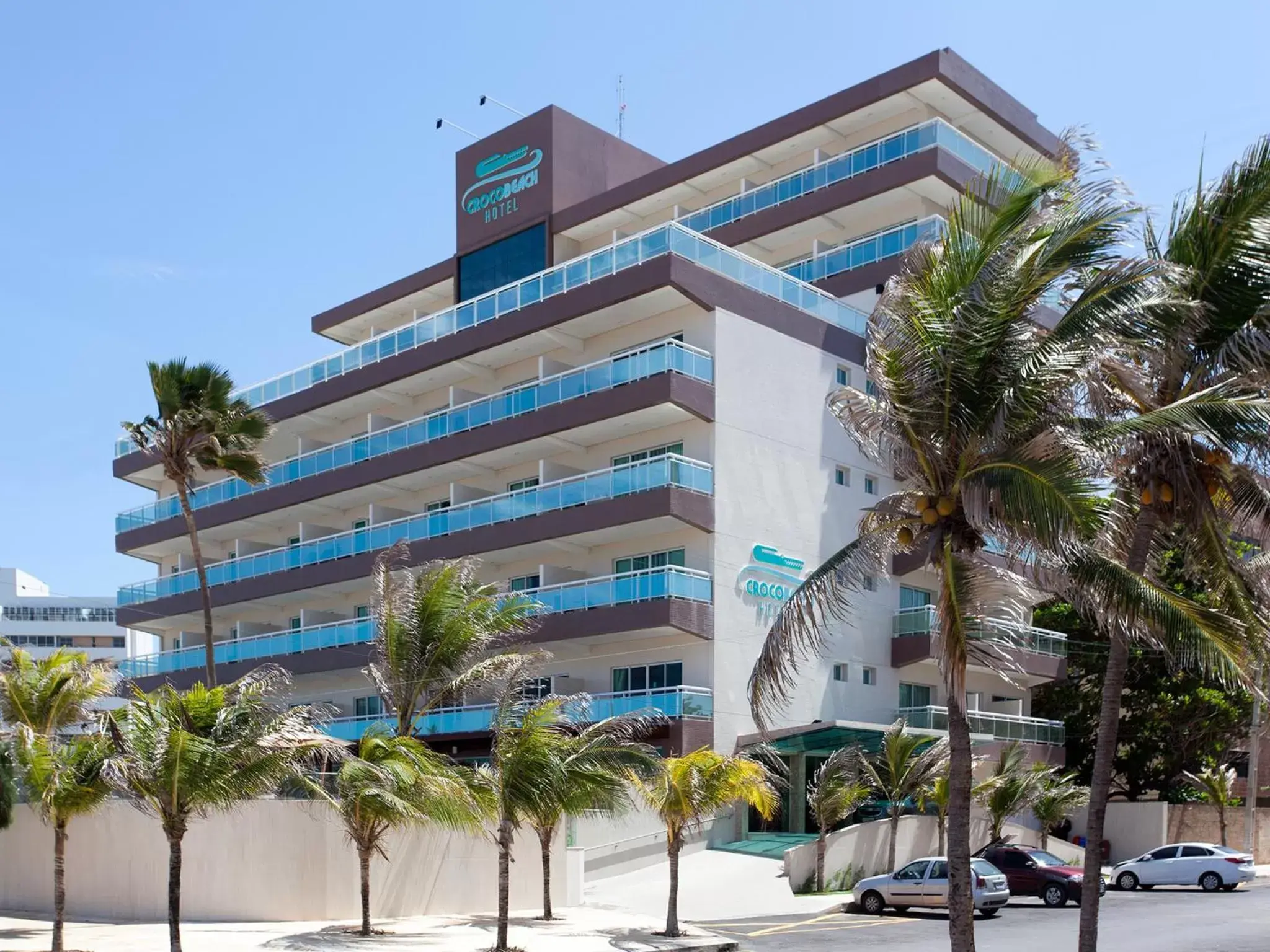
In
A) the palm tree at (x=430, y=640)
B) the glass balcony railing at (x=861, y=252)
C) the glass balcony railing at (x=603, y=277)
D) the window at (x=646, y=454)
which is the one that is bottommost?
the palm tree at (x=430, y=640)

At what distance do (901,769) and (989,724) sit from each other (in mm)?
8872

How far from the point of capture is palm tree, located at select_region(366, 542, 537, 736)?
32375 mm

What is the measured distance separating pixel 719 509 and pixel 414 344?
1529cm

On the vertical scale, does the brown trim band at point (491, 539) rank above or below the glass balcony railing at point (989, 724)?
above

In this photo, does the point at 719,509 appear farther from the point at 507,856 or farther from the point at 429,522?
the point at 507,856

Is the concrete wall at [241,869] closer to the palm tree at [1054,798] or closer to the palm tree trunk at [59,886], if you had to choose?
the palm tree trunk at [59,886]

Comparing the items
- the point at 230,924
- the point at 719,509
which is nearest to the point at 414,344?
the point at 719,509

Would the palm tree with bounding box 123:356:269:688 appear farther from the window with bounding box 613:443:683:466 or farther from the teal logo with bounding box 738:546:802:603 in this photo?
the teal logo with bounding box 738:546:802:603

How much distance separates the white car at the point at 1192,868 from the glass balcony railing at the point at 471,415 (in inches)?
741

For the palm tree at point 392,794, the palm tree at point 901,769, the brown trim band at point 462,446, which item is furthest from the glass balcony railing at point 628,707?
the palm tree at point 392,794

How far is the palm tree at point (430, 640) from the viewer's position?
32.4 meters

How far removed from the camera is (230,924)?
26.9 metres

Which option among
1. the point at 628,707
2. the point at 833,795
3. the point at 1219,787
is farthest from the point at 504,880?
the point at 1219,787

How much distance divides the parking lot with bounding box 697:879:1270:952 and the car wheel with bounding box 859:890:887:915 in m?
0.26
